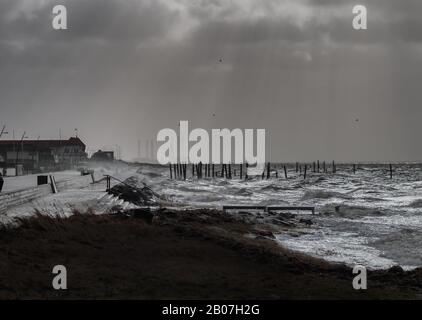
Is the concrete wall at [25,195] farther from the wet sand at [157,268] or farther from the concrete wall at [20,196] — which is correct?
the wet sand at [157,268]

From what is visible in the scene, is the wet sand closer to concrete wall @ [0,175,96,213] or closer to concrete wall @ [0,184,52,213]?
concrete wall @ [0,184,52,213]

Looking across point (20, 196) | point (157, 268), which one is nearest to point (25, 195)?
point (20, 196)

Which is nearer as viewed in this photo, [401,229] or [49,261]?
[49,261]

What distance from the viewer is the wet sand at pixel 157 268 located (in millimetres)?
9312

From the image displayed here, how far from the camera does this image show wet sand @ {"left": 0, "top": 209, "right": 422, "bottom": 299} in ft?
30.6

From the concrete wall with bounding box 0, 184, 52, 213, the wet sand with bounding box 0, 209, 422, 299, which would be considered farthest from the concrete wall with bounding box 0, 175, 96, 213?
the wet sand with bounding box 0, 209, 422, 299

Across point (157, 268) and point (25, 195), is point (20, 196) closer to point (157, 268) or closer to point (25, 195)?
point (25, 195)

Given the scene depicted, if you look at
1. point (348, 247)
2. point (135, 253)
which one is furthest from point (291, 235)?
point (135, 253)

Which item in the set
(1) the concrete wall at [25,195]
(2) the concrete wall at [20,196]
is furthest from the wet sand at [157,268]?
(1) the concrete wall at [25,195]

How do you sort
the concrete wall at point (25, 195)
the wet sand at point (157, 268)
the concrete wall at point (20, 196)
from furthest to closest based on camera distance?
1. the concrete wall at point (25, 195)
2. the concrete wall at point (20, 196)
3. the wet sand at point (157, 268)
